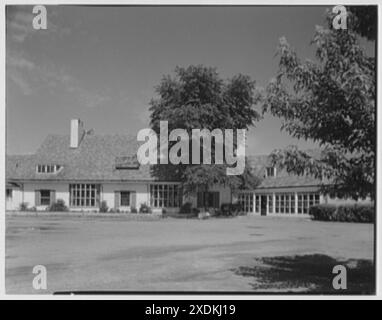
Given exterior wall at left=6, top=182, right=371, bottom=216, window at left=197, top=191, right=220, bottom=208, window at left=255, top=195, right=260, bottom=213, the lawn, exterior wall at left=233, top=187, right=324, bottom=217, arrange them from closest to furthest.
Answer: the lawn < exterior wall at left=233, top=187, right=324, bottom=217 < exterior wall at left=6, top=182, right=371, bottom=216 < window at left=197, top=191, right=220, bottom=208 < window at left=255, top=195, right=260, bottom=213

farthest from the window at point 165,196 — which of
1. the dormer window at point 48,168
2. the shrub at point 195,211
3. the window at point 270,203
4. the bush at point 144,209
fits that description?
the dormer window at point 48,168

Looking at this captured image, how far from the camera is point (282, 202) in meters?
26.2

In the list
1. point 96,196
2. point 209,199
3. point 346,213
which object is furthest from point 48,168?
point 346,213

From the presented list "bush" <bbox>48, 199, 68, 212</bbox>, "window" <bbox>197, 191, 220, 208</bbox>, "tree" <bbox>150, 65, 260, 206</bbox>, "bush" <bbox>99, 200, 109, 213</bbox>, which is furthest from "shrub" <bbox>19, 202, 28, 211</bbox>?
"window" <bbox>197, 191, 220, 208</bbox>

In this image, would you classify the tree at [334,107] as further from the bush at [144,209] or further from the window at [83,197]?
the bush at [144,209]

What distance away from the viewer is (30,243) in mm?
13984

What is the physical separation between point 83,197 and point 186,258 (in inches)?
613

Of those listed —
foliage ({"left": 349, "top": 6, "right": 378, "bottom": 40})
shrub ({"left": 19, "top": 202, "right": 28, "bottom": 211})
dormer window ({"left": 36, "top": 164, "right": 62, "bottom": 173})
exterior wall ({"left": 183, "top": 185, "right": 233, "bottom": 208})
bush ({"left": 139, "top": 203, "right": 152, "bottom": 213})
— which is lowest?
bush ({"left": 139, "top": 203, "right": 152, "bottom": 213})

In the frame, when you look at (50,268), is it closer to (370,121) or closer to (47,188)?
(370,121)

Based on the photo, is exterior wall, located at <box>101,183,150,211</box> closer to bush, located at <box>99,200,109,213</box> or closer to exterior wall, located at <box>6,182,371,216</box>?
exterior wall, located at <box>6,182,371,216</box>

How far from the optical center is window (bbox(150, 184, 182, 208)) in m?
26.6

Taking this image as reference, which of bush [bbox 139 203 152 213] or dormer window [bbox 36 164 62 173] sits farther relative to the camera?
bush [bbox 139 203 152 213]

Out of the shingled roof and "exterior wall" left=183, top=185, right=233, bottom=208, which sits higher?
the shingled roof
